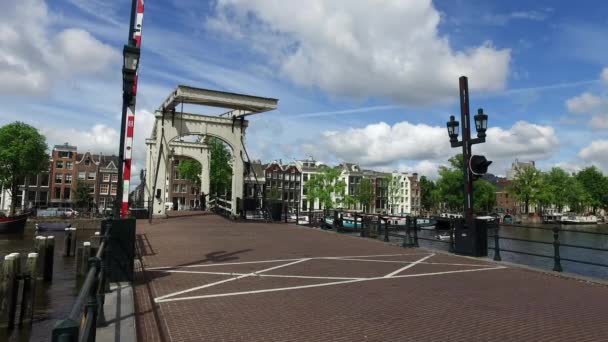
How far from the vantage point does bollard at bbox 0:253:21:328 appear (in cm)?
812

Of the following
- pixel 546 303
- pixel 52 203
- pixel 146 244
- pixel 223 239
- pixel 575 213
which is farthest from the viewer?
pixel 575 213

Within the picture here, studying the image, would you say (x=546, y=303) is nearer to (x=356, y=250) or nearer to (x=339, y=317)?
(x=339, y=317)

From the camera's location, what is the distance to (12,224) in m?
32.8

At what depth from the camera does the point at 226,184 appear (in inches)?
2142

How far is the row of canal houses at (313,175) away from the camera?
77500mm

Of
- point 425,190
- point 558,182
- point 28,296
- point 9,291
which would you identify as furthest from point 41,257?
point 425,190

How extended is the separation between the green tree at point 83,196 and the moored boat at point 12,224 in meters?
29.6

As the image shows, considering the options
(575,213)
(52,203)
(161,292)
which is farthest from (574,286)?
(575,213)

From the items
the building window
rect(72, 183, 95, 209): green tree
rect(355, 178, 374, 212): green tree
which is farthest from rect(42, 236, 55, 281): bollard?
rect(355, 178, 374, 212): green tree

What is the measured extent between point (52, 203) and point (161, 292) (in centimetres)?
6864

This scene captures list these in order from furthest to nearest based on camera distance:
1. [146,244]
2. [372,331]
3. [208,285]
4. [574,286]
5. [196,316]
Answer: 1. [146,244]
2. [574,286]
3. [208,285]
4. [196,316]
5. [372,331]

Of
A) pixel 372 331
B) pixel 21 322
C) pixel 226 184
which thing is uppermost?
pixel 226 184

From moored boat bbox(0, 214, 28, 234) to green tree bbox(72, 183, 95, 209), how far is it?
29615 mm

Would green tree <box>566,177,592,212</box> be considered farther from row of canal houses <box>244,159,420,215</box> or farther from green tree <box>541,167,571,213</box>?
row of canal houses <box>244,159,420,215</box>
